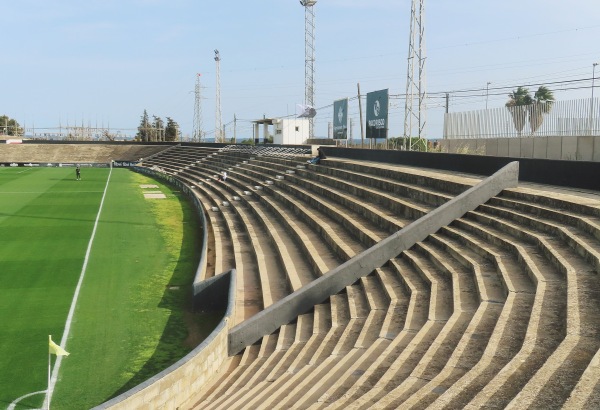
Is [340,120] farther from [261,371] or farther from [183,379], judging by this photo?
[183,379]

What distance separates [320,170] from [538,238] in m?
16.5

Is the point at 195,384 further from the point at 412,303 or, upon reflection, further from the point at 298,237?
the point at 298,237

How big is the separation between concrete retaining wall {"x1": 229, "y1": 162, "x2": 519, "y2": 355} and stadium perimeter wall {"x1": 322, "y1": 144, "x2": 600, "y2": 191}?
140 cm

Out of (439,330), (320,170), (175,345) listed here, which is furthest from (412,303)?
(320,170)

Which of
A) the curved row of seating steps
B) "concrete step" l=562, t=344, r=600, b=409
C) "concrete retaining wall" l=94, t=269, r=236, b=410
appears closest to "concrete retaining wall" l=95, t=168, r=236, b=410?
"concrete retaining wall" l=94, t=269, r=236, b=410

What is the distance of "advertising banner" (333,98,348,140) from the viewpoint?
3778cm

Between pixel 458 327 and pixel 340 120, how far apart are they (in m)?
32.4

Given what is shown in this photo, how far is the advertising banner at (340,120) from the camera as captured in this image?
37.8m

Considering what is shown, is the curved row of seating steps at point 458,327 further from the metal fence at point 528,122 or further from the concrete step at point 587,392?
the metal fence at point 528,122

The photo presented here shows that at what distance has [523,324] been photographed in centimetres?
670

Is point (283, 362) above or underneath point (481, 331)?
underneath

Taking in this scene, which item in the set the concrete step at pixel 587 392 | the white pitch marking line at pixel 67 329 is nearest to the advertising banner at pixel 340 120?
the white pitch marking line at pixel 67 329

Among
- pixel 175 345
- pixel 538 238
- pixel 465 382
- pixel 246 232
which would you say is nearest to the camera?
pixel 465 382

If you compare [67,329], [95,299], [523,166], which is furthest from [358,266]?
[95,299]
